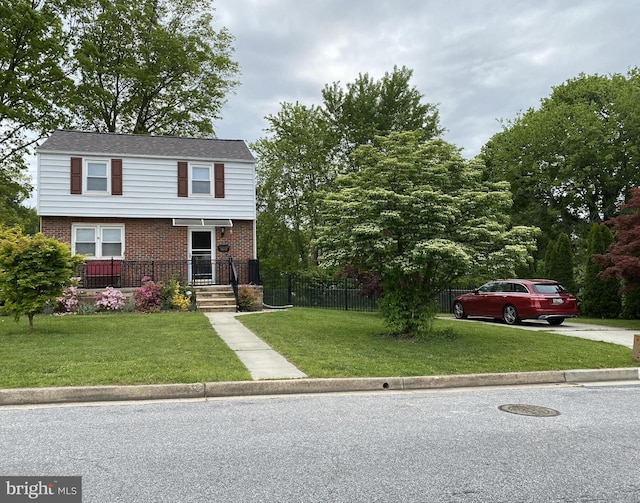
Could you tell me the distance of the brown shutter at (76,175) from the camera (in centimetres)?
1833

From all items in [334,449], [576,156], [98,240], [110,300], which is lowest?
[334,449]

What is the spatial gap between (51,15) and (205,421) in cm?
2857

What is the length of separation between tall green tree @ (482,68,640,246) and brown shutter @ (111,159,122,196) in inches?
1052

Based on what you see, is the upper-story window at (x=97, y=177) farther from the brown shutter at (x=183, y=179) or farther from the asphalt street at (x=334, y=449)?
the asphalt street at (x=334, y=449)

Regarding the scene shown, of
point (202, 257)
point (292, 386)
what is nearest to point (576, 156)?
point (202, 257)

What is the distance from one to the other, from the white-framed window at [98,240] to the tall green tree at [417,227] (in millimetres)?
10897

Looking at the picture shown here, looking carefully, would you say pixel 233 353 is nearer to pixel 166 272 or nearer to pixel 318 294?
pixel 166 272

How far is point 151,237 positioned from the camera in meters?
19.1

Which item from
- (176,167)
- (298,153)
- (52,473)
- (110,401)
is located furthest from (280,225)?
(52,473)

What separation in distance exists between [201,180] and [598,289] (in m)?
16.4

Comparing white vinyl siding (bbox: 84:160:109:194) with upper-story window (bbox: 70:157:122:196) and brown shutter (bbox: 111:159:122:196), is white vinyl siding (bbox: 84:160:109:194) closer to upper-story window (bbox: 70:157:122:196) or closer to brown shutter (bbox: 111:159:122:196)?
upper-story window (bbox: 70:157:122:196)

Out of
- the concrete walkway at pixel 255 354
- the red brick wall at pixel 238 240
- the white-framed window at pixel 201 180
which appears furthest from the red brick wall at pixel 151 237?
the concrete walkway at pixel 255 354

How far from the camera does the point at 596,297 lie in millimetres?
19938

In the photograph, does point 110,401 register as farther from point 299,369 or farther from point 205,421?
point 299,369
